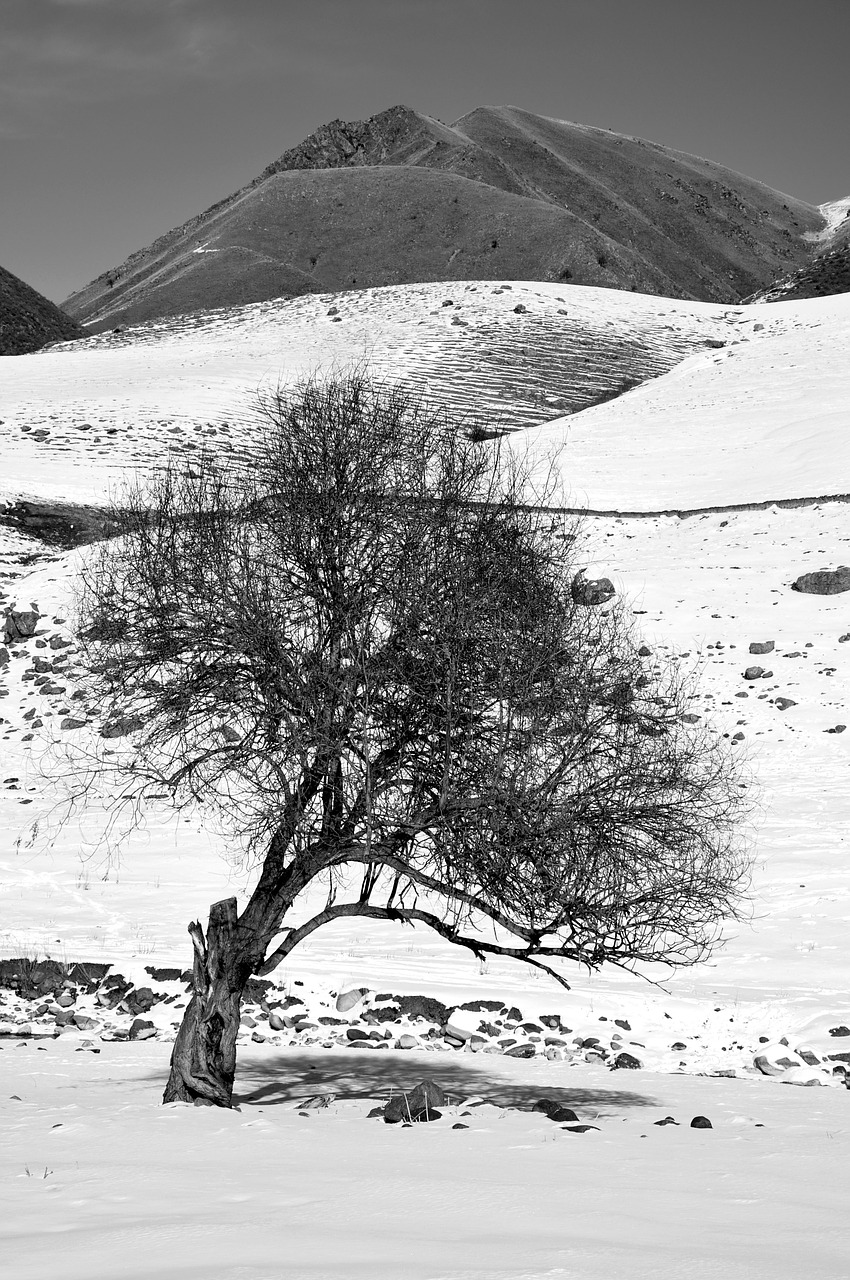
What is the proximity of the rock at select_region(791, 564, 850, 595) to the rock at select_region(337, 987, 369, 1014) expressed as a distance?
19.0 meters

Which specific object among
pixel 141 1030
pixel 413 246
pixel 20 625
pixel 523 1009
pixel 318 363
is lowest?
pixel 523 1009

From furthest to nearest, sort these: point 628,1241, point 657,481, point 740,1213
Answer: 1. point 657,481
2. point 740,1213
3. point 628,1241

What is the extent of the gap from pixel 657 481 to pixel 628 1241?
118 feet

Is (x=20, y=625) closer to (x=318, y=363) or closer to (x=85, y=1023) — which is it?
(x=85, y=1023)

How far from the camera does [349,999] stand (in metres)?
14.2

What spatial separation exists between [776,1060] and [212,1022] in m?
6.41

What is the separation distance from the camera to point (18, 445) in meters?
41.7

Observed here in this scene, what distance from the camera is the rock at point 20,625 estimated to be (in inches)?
1123

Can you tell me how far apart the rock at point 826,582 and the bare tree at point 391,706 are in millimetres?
20610

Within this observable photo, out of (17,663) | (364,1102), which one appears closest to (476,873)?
(364,1102)

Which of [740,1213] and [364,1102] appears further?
[364,1102]

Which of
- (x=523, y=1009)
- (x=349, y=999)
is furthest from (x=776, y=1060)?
(x=349, y=999)

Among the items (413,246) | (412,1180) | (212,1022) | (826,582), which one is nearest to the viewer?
(412,1180)

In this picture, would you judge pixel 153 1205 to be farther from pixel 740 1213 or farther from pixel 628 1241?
pixel 740 1213
